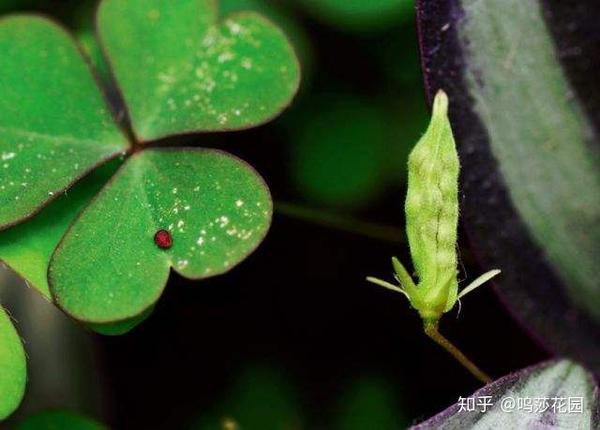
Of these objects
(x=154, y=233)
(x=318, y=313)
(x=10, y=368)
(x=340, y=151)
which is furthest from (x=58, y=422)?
(x=340, y=151)

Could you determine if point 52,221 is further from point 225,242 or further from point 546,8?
point 546,8

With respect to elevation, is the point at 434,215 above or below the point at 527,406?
above

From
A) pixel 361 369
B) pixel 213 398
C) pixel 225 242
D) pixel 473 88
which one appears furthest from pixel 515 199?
pixel 213 398

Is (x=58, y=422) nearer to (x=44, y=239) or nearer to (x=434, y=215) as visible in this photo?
(x=44, y=239)

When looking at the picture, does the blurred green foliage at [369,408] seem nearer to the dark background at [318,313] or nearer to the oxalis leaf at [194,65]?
the dark background at [318,313]

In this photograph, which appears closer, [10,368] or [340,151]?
[10,368]

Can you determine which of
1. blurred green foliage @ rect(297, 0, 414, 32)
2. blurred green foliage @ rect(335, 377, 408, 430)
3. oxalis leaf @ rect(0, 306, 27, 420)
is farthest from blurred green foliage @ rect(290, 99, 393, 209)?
oxalis leaf @ rect(0, 306, 27, 420)

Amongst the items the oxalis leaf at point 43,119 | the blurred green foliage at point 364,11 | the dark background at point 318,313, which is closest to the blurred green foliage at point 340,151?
the dark background at point 318,313

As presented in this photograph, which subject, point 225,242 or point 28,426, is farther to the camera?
point 28,426
